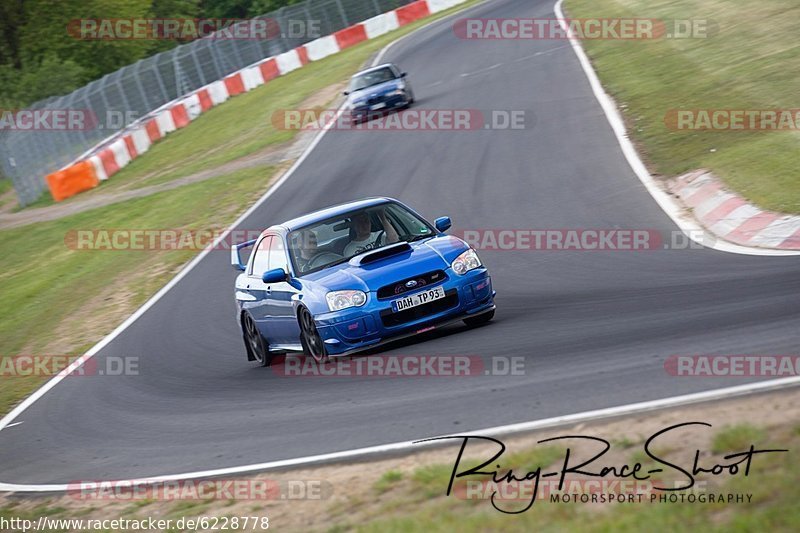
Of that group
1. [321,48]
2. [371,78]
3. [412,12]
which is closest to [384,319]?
[371,78]

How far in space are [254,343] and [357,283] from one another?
251 cm

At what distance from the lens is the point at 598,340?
9.13m

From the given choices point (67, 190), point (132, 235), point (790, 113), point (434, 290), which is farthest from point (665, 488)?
point (67, 190)

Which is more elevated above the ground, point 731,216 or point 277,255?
point 277,255

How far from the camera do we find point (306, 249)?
38.7 feet

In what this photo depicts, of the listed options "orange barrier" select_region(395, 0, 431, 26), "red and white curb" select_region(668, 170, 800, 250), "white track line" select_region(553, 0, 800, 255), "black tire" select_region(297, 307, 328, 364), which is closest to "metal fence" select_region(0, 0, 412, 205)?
"orange barrier" select_region(395, 0, 431, 26)

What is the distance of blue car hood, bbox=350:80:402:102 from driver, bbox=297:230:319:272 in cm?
1817

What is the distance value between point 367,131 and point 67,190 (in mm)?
12383

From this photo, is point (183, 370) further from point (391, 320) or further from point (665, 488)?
point (665, 488)

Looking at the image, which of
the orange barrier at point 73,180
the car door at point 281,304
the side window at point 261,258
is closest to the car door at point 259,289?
the side window at point 261,258

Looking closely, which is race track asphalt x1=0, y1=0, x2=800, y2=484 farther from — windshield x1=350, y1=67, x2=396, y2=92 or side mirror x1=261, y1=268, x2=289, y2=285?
windshield x1=350, y1=67, x2=396, y2=92

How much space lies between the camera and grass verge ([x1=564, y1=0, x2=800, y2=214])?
581 inches

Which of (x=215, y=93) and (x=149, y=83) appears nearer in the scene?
(x=215, y=93)

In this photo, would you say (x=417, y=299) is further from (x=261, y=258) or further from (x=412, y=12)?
(x=412, y=12)
